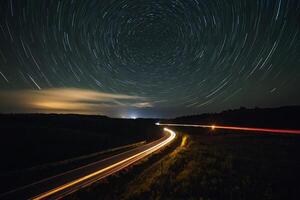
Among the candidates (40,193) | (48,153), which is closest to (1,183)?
(40,193)

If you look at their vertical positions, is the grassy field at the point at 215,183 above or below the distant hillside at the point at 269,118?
below

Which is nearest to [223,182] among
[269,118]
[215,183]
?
[215,183]

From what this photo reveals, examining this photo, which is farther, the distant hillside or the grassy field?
the distant hillside

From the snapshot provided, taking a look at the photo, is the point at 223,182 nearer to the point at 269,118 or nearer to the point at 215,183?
the point at 215,183

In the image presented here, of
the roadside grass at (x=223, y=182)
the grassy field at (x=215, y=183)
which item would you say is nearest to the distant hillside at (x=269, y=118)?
the roadside grass at (x=223, y=182)

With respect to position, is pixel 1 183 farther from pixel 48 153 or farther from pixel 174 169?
pixel 48 153

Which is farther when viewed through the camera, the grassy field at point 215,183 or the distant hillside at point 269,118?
the distant hillside at point 269,118

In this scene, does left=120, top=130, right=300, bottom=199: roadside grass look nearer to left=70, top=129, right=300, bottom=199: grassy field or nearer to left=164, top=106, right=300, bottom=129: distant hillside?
left=70, top=129, right=300, bottom=199: grassy field

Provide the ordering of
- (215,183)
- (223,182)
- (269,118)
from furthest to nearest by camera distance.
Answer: (269,118), (223,182), (215,183)

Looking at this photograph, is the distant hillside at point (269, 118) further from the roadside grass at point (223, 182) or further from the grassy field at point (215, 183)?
the grassy field at point (215, 183)

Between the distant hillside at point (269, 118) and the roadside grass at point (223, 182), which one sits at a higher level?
the distant hillside at point (269, 118)

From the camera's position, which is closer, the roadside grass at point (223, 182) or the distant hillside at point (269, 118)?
the roadside grass at point (223, 182)

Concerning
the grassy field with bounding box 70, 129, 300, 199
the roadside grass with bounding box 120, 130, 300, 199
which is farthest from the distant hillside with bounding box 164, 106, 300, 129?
A: the grassy field with bounding box 70, 129, 300, 199

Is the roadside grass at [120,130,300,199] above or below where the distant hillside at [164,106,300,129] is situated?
below
